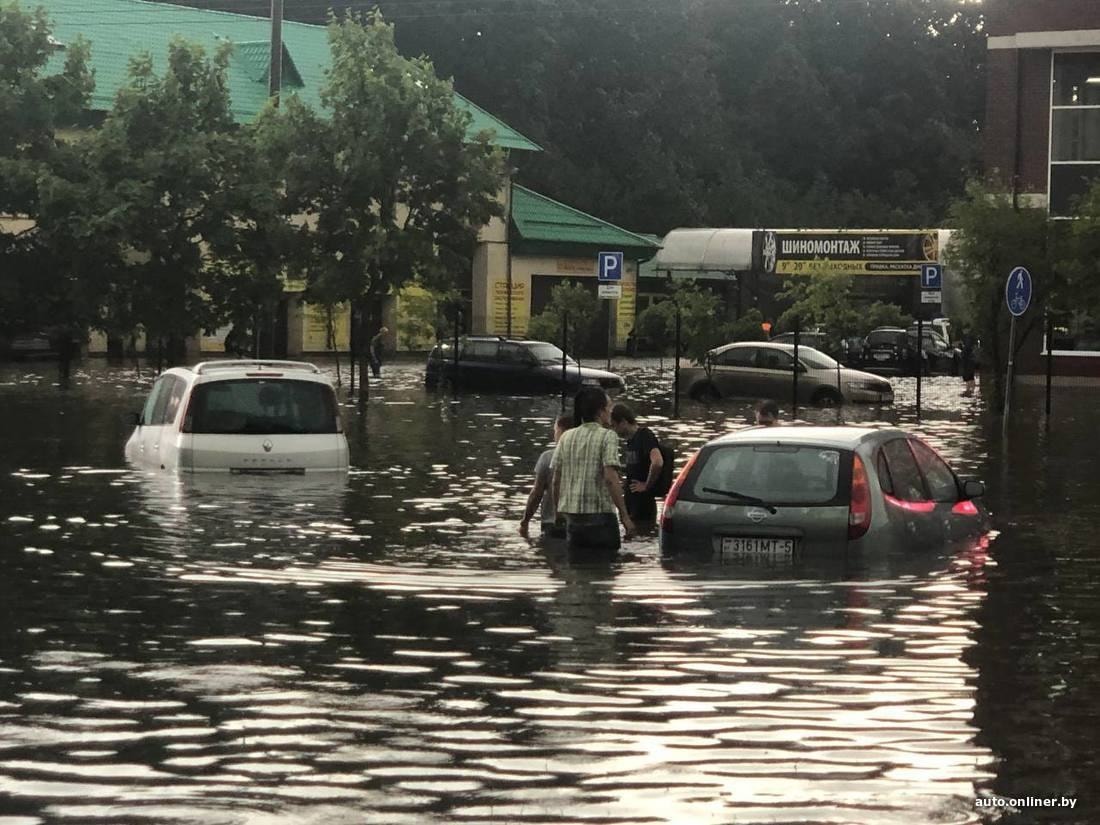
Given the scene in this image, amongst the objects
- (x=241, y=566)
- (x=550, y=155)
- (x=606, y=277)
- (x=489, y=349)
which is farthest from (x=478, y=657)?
(x=550, y=155)

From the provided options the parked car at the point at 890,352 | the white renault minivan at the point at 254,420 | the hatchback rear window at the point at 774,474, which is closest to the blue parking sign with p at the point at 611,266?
the parked car at the point at 890,352

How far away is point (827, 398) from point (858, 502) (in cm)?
3161

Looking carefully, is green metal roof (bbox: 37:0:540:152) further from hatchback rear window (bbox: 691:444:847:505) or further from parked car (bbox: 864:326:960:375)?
hatchback rear window (bbox: 691:444:847:505)

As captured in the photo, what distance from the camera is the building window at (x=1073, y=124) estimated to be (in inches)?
2208

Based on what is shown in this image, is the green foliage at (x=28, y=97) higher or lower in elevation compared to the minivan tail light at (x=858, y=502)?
higher

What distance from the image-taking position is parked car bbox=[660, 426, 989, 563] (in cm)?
1487

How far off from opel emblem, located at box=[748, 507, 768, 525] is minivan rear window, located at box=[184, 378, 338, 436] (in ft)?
24.1

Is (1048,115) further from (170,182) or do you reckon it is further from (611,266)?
(170,182)

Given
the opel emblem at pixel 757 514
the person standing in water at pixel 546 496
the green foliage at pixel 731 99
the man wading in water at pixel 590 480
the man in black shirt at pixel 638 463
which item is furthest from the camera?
the green foliage at pixel 731 99

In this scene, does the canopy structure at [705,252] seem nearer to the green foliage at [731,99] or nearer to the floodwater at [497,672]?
the green foliage at [731,99]

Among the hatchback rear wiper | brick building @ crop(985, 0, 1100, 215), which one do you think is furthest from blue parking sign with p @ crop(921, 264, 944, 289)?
the hatchback rear wiper

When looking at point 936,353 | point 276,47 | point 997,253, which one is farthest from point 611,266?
point 936,353

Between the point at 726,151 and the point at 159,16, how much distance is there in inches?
1211

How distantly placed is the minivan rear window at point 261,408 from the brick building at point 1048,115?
121ft
